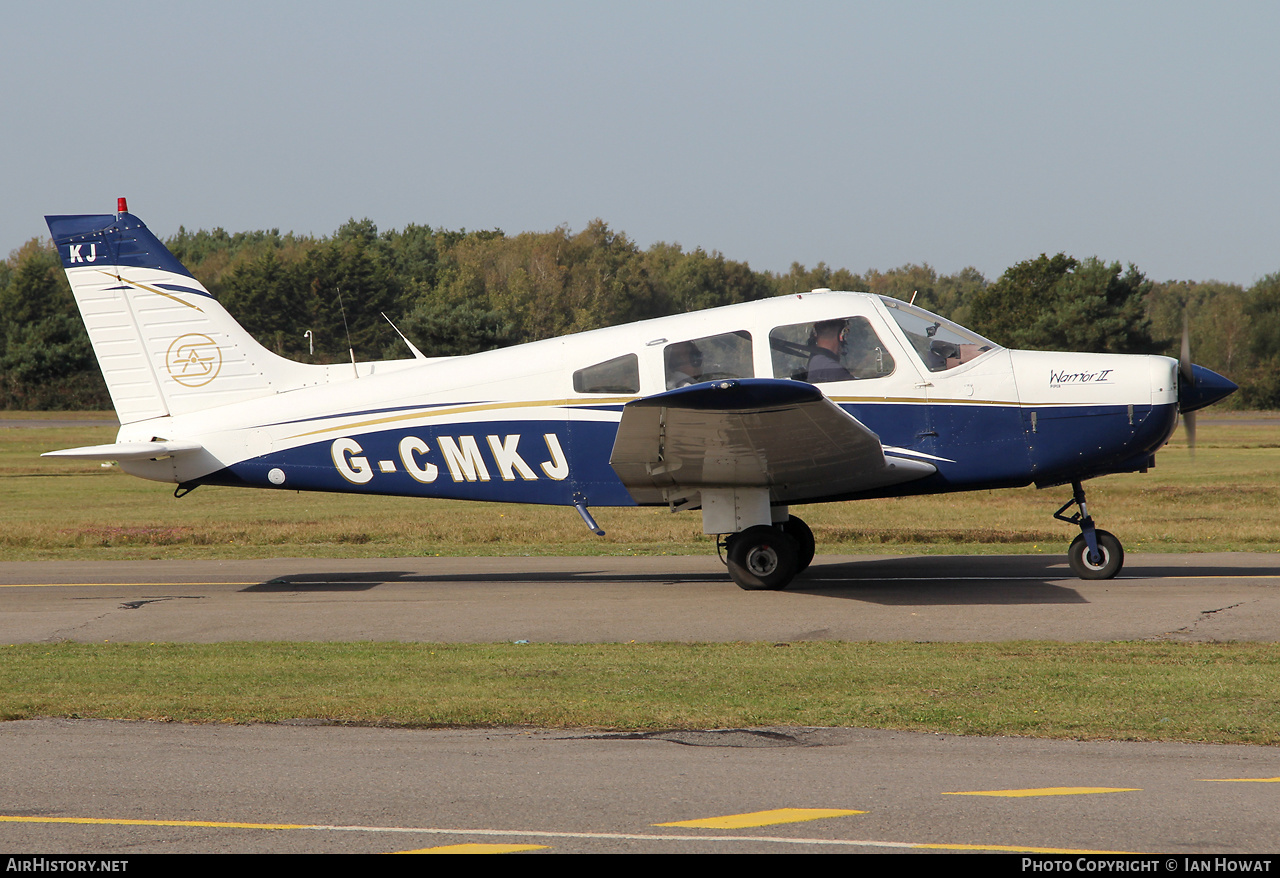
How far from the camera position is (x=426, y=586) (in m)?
13.0

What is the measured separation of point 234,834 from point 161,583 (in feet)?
33.2

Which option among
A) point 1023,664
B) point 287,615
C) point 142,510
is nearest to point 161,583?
point 287,615

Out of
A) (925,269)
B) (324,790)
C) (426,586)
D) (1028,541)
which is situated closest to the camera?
(324,790)

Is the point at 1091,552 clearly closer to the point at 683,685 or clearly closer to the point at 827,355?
the point at 827,355

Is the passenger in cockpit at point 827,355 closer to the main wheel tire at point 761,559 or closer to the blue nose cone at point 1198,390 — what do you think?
the main wheel tire at point 761,559

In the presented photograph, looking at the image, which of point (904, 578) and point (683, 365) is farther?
point (904, 578)

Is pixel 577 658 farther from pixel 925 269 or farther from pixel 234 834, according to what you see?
pixel 925 269

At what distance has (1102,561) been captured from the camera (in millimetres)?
12133

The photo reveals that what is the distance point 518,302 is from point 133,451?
51896 millimetres

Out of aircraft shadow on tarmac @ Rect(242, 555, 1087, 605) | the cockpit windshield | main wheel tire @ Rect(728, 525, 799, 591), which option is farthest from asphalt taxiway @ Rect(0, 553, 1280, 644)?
the cockpit windshield

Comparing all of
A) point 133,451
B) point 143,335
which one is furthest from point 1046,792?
point 143,335

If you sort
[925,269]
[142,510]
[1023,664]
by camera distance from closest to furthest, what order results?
1. [1023,664]
2. [142,510]
3. [925,269]

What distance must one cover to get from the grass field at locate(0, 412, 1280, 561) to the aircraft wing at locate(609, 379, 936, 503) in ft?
15.0

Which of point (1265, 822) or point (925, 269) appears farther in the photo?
point (925, 269)
